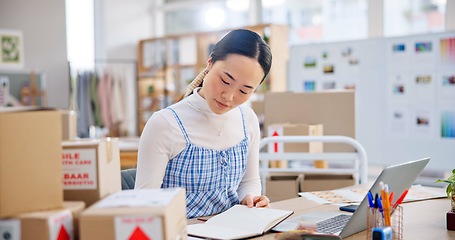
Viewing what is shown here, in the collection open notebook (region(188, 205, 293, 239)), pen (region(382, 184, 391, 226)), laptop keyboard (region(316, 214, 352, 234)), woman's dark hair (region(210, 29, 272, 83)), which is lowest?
laptop keyboard (region(316, 214, 352, 234))

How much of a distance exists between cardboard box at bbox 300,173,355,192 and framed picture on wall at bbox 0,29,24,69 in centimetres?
254

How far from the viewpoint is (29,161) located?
99 centimetres

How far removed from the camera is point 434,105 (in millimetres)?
4242

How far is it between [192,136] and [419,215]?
819 mm

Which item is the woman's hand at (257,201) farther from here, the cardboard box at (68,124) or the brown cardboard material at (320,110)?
the brown cardboard material at (320,110)

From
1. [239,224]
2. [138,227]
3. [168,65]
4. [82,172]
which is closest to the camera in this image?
[138,227]

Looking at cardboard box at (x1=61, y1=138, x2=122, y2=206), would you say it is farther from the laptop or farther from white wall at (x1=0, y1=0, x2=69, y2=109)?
white wall at (x1=0, y1=0, x2=69, y2=109)

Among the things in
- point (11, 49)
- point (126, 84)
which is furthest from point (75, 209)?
point (126, 84)

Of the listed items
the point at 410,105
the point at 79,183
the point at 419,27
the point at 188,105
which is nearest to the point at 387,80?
the point at 410,105

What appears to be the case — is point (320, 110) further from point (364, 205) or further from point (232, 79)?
point (364, 205)

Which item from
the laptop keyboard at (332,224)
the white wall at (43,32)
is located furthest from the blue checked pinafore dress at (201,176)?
the white wall at (43,32)

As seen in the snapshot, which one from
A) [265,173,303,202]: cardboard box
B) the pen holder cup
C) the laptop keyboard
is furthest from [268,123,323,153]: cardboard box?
the pen holder cup

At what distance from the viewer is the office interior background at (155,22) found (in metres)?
4.24

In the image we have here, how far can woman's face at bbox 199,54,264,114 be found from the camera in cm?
169
